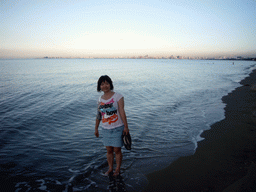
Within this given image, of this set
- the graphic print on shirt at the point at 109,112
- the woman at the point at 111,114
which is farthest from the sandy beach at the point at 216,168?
the graphic print on shirt at the point at 109,112

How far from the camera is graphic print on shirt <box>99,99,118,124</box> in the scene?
343cm

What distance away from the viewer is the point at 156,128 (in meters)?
7.57

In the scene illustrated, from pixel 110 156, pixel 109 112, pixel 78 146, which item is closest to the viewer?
pixel 109 112

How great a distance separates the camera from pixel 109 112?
3.46 meters

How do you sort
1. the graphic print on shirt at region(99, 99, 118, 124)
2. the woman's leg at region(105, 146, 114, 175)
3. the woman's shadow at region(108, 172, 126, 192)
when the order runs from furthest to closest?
1. the woman's leg at region(105, 146, 114, 175)
2. the woman's shadow at region(108, 172, 126, 192)
3. the graphic print on shirt at region(99, 99, 118, 124)

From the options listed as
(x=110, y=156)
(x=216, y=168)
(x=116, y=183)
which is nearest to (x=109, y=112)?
(x=110, y=156)

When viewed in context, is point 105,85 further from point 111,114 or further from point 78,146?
point 78,146

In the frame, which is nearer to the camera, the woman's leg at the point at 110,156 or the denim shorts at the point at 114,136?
the denim shorts at the point at 114,136

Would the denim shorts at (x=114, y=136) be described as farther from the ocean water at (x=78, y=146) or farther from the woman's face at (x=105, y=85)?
the ocean water at (x=78, y=146)

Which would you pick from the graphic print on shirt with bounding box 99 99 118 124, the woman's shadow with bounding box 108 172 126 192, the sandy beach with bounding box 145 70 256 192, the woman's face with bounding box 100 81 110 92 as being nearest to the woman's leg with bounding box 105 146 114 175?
the woman's shadow with bounding box 108 172 126 192

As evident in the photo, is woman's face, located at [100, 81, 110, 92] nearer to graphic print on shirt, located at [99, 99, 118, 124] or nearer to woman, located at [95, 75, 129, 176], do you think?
woman, located at [95, 75, 129, 176]

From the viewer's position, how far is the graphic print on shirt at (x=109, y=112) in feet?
11.2

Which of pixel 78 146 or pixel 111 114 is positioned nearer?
pixel 111 114

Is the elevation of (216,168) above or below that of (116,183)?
above
